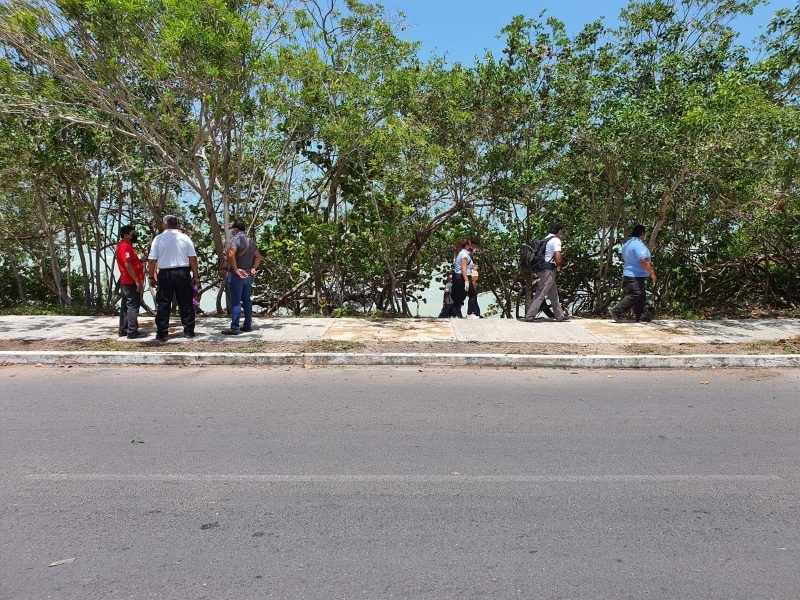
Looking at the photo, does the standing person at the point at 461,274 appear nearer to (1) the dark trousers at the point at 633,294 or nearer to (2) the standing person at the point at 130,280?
(1) the dark trousers at the point at 633,294

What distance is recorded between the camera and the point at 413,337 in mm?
9406

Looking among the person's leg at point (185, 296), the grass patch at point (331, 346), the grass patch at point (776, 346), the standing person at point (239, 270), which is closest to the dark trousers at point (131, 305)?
the person's leg at point (185, 296)

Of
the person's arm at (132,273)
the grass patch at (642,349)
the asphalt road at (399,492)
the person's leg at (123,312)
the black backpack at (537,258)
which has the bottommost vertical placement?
the asphalt road at (399,492)

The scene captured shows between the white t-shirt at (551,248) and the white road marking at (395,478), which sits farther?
the white t-shirt at (551,248)

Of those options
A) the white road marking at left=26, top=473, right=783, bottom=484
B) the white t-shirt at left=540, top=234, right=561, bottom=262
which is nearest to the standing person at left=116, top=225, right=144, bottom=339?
the white road marking at left=26, top=473, right=783, bottom=484

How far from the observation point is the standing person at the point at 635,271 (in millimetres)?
10078

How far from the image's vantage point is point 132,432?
17.6 ft

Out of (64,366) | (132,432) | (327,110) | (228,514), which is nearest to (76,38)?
(327,110)

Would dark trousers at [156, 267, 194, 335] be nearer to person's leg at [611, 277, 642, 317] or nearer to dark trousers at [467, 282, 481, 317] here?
dark trousers at [467, 282, 481, 317]

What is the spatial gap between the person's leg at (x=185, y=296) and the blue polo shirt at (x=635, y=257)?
6.48 m

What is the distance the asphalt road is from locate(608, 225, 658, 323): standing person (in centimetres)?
354

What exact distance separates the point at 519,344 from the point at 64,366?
5678 mm

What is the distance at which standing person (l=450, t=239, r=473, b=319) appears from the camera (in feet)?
37.4

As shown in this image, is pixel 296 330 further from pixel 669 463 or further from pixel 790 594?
pixel 790 594
